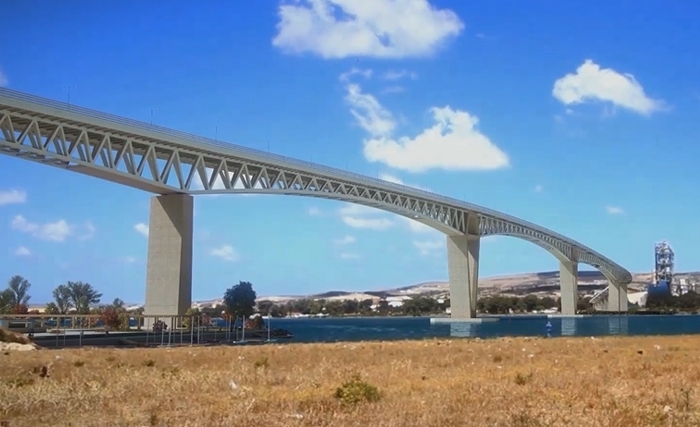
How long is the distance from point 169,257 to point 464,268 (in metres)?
63.6

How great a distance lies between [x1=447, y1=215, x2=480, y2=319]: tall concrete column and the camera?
113500mm

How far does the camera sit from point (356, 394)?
1437cm

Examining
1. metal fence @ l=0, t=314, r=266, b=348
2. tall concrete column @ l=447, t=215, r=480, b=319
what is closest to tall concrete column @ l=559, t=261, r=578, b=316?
tall concrete column @ l=447, t=215, r=480, b=319

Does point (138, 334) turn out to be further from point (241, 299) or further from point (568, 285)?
point (568, 285)

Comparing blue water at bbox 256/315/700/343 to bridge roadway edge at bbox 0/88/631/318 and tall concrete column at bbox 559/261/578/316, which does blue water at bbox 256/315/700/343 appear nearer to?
bridge roadway edge at bbox 0/88/631/318

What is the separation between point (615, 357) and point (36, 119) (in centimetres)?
4186

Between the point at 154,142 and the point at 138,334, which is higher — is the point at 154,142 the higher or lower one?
the higher one

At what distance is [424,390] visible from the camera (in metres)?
16.0

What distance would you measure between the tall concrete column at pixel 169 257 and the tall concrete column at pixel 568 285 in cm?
11473

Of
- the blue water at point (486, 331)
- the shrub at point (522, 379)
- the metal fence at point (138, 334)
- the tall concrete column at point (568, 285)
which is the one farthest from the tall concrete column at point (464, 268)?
the shrub at point (522, 379)

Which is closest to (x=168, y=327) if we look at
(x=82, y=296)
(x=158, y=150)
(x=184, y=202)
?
(x=184, y=202)

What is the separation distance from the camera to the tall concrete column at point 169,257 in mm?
59219

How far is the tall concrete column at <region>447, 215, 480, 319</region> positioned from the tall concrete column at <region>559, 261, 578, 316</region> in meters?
49.5

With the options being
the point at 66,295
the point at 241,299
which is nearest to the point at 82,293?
the point at 66,295
